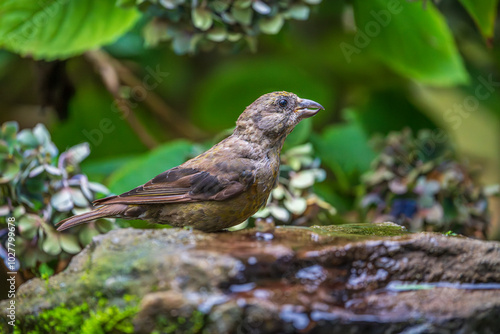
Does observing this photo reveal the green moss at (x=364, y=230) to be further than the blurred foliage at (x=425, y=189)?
No

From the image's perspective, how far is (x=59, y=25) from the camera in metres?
3.27

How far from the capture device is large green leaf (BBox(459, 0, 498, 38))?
10.0ft

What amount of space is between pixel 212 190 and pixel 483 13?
5.99 feet

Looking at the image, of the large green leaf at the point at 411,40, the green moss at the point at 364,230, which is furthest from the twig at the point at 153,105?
the green moss at the point at 364,230

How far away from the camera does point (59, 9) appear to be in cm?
328

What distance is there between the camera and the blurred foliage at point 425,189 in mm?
3299

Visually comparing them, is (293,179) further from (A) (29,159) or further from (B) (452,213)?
(A) (29,159)

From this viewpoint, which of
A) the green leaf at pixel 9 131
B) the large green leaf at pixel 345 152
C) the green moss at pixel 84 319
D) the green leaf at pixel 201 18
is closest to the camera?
the green moss at pixel 84 319

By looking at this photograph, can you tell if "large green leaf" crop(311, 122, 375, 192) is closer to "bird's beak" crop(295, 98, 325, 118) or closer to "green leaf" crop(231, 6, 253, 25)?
"green leaf" crop(231, 6, 253, 25)

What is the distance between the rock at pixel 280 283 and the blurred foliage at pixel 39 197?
69 centimetres

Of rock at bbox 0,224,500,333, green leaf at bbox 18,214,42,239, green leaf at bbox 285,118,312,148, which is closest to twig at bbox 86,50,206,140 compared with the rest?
green leaf at bbox 285,118,312,148

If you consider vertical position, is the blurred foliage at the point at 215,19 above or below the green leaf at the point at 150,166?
above

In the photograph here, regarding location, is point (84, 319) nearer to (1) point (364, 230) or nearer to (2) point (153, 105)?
(1) point (364, 230)

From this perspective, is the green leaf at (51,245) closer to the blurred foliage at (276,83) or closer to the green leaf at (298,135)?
the blurred foliage at (276,83)
